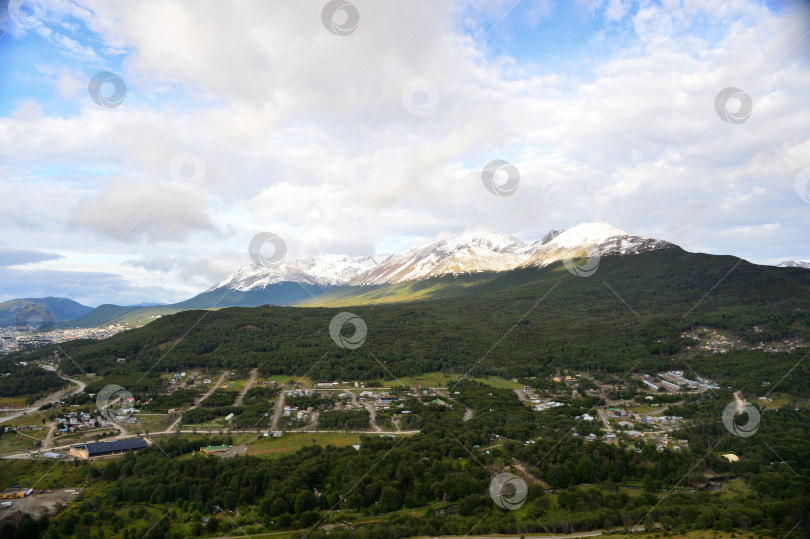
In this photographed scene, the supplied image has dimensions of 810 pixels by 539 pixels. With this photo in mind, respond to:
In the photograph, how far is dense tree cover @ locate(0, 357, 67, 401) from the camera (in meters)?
70.2

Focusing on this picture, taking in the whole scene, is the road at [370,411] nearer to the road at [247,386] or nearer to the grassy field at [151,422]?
the road at [247,386]

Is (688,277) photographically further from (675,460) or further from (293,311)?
(293,311)

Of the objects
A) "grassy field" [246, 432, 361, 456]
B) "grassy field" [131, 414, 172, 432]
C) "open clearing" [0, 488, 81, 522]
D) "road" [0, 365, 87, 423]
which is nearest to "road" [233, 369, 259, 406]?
"grassy field" [131, 414, 172, 432]

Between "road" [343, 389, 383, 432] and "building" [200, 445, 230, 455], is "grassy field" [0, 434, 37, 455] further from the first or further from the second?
"road" [343, 389, 383, 432]

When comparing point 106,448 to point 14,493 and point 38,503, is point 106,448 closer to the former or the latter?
point 14,493

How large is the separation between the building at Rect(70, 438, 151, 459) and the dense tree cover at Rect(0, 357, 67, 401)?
30.0m

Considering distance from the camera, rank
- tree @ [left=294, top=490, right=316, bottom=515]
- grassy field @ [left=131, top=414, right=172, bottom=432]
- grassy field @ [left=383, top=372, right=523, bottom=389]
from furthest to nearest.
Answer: grassy field @ [left=383, top=372, right=523, bottom=389]
grassy field @ [left=131, top=414, right=172, bottom=432]
tree @ [left=294, top=490, right=316, bottom=515]

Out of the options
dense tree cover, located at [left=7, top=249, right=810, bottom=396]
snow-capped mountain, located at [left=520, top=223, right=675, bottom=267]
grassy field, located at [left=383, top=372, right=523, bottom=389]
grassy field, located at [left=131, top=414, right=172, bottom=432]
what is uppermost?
snow-capped mountain, located at [left=520, top=223, right=675, bottom=267]

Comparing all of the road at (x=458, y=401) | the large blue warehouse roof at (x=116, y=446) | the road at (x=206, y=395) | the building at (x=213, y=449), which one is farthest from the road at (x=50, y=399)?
the road at (x=458, y=401)

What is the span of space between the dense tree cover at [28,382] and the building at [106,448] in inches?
1179

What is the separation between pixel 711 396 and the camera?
58.3 m

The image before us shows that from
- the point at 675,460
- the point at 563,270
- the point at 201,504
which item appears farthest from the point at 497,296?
the point at 201,504

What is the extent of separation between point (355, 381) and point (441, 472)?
43.6 m

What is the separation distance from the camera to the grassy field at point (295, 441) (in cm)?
4653
